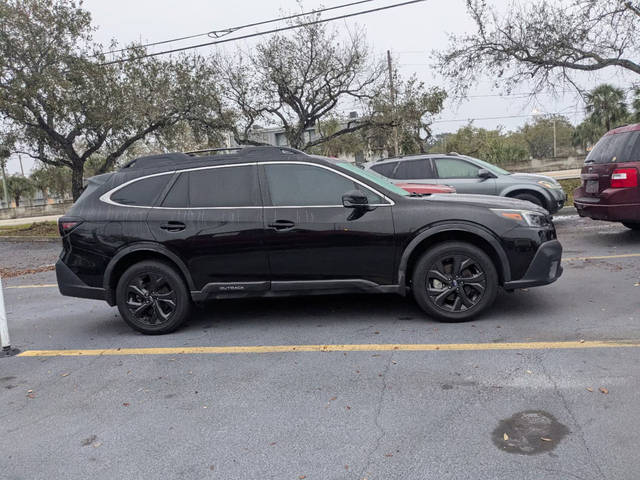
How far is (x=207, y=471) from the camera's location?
289cm

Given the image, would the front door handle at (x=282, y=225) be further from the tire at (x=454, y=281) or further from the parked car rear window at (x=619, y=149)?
the parked car rear window at (x=619, y=149)

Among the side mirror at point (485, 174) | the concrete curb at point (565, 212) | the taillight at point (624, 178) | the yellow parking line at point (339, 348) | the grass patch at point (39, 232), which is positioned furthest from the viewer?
the grass patch at point (39, 232)

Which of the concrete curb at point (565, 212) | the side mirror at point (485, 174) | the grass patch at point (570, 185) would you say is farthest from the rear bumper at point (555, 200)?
the grass patch at point (570, 185)

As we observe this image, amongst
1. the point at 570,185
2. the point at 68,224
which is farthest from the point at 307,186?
the point at 570,185

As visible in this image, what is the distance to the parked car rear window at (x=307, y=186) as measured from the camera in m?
5.21

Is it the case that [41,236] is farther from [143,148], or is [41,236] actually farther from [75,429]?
[75,429]

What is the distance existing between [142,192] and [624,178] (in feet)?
23.2

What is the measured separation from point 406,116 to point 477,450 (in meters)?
19.4

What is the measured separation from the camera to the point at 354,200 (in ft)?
16.6

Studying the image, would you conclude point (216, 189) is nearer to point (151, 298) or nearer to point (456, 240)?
point (151, 298)

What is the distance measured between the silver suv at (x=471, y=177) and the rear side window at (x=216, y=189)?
6153 mm

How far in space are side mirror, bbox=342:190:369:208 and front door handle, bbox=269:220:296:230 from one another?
553 mm

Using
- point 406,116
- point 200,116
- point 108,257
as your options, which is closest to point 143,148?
point 200,116

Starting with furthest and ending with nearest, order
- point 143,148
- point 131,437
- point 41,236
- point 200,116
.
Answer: point 143,148, point 200,116, point 41,236, point 131,437
